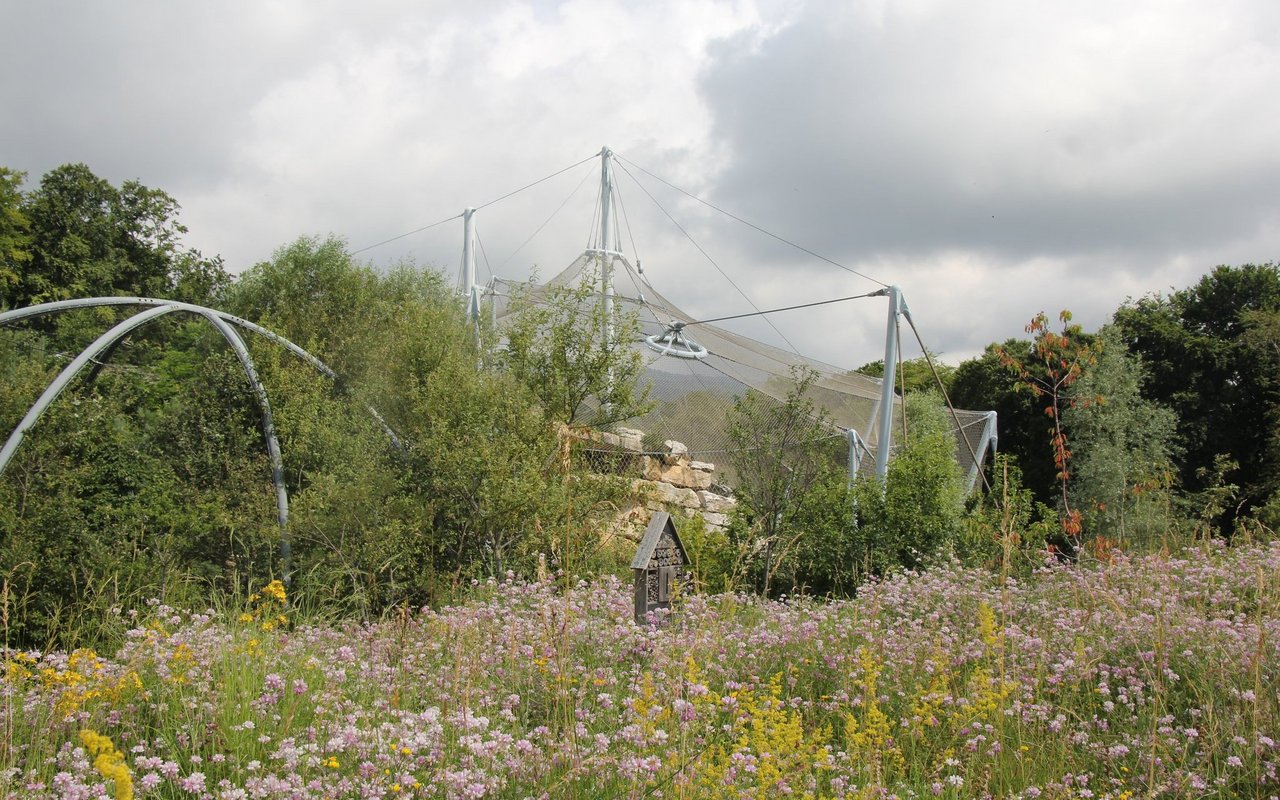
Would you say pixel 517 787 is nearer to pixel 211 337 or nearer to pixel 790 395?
pixel 790 395

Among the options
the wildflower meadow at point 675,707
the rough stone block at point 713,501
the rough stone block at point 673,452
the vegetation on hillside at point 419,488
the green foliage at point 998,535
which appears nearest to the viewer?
the wildflower meadow at point 675,707

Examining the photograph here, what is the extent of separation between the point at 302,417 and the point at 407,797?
8984 millimetres

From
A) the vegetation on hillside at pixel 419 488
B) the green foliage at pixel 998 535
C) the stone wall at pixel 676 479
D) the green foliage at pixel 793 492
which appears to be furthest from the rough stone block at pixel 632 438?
the green foliage at pixel 998 535

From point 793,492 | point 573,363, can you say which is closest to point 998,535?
point 793,492

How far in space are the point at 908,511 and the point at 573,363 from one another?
4.65 m

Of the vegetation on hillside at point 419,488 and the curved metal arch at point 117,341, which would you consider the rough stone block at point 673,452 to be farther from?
the curved metal arch at point 117,341

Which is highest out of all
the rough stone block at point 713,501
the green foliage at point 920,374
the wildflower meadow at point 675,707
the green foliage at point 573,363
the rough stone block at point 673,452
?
the green foliage at point 920,374

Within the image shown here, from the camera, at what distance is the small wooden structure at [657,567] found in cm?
624

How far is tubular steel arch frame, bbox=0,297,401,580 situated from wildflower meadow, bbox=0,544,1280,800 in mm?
4874

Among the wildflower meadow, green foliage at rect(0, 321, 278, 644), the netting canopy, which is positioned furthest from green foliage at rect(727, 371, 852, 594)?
green foliage at rect(0, 321, 278, 644)

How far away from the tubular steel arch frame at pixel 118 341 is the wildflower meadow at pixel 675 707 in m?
4.87

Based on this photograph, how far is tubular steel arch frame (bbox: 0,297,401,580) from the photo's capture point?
9641 millimetres

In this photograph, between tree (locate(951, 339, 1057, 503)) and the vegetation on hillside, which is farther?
tree (locate(951, 339, 1057, 503))

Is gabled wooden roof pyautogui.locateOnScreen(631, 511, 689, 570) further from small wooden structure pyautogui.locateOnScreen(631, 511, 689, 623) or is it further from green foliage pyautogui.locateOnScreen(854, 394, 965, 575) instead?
green foliage pyautogui.locateOnScreen(854, 394, 965, 575)
